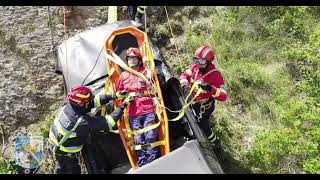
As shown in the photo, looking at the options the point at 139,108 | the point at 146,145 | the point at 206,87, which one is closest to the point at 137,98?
the point at 139,108

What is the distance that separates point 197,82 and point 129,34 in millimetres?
1455

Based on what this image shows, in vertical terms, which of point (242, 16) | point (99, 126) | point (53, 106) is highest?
point (242, 16)

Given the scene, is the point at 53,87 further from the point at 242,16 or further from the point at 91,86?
the point at 242,16

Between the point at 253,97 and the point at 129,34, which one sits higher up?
the point at 129,34

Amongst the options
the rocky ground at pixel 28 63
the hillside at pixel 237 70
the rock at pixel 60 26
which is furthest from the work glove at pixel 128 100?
the rock at pixel 60 26

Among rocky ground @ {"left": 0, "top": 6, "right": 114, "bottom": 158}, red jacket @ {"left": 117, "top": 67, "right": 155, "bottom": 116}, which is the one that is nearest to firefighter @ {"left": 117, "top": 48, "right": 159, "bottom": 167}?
red jacket @ {"left": 117, "top": 67, "right": 155, "bottom": 116}

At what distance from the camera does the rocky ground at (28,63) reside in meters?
7.83

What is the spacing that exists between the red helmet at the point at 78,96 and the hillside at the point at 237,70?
6.39 feet

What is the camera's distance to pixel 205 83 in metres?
6.51

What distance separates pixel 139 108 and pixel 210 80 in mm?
1013

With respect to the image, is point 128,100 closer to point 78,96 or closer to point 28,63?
point 78,96

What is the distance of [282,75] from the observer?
8.34 m
